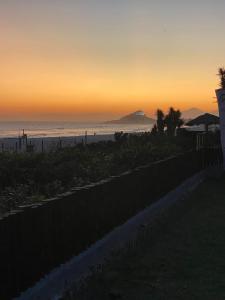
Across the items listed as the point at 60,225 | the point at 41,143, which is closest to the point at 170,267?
the point at 60,225

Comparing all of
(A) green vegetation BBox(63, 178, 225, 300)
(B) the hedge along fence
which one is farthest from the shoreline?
(B) the hedge along fence

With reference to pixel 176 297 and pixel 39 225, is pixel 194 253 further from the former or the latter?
pixel 39 225

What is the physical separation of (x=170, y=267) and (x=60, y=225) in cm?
201

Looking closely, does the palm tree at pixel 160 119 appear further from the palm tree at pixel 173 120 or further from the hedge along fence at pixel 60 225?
the hedge along fence at pixel 60 225

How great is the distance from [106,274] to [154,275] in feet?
2.13

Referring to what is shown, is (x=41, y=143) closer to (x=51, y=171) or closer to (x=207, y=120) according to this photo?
(x=207, y=120)

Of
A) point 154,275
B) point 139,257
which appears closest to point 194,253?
point 139,257

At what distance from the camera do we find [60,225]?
272 inches

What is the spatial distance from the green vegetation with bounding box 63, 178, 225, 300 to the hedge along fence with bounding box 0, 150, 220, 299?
52cm

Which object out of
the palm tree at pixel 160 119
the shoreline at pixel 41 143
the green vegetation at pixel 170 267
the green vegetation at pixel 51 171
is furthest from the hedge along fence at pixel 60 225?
the palm tree at pixel 160 119

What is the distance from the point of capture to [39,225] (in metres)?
6.25

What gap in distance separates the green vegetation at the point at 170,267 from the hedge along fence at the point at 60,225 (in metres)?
0.52

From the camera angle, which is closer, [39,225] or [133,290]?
[39,225]

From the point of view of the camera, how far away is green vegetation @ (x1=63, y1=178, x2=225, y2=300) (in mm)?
6781
